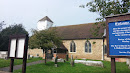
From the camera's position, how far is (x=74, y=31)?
30141 millimetres

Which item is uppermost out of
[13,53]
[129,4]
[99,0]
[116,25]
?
[99,0]

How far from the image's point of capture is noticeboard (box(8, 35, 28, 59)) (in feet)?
22.2

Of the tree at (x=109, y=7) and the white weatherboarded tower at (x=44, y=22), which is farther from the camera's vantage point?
the white weatherboarded tower at (x=44, y=22)

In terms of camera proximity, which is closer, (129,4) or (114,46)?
(114,46)

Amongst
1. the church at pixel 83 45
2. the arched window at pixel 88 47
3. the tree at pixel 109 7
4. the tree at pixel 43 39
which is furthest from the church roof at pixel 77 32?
the tree at pixel 109 7

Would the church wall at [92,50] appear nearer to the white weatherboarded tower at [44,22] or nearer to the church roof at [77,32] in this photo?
the church roof at [77,32]

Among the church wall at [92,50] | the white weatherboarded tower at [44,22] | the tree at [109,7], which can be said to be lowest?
the church wall at [92,50]

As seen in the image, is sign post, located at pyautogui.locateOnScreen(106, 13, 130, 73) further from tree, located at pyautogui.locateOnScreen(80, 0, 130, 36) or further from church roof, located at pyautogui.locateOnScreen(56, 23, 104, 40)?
church roof, located at pyautogui.locateOnScreen(56, 23, 104, 40)

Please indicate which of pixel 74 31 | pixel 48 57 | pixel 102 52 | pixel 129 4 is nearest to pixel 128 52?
pixel 129 4

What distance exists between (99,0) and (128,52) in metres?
5.65

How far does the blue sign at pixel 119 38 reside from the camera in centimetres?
496

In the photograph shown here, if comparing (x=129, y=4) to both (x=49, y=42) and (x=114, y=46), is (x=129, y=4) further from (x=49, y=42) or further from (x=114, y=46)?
(x=49, y=42)

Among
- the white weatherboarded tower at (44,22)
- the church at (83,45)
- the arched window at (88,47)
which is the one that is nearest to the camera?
the church at (83,45)

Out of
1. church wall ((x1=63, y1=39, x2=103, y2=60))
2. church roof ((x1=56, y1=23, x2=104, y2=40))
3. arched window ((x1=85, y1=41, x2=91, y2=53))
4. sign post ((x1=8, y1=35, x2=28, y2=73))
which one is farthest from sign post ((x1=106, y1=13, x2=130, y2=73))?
arched window ((x1=85, y1=41, x2=91, y2=53))
